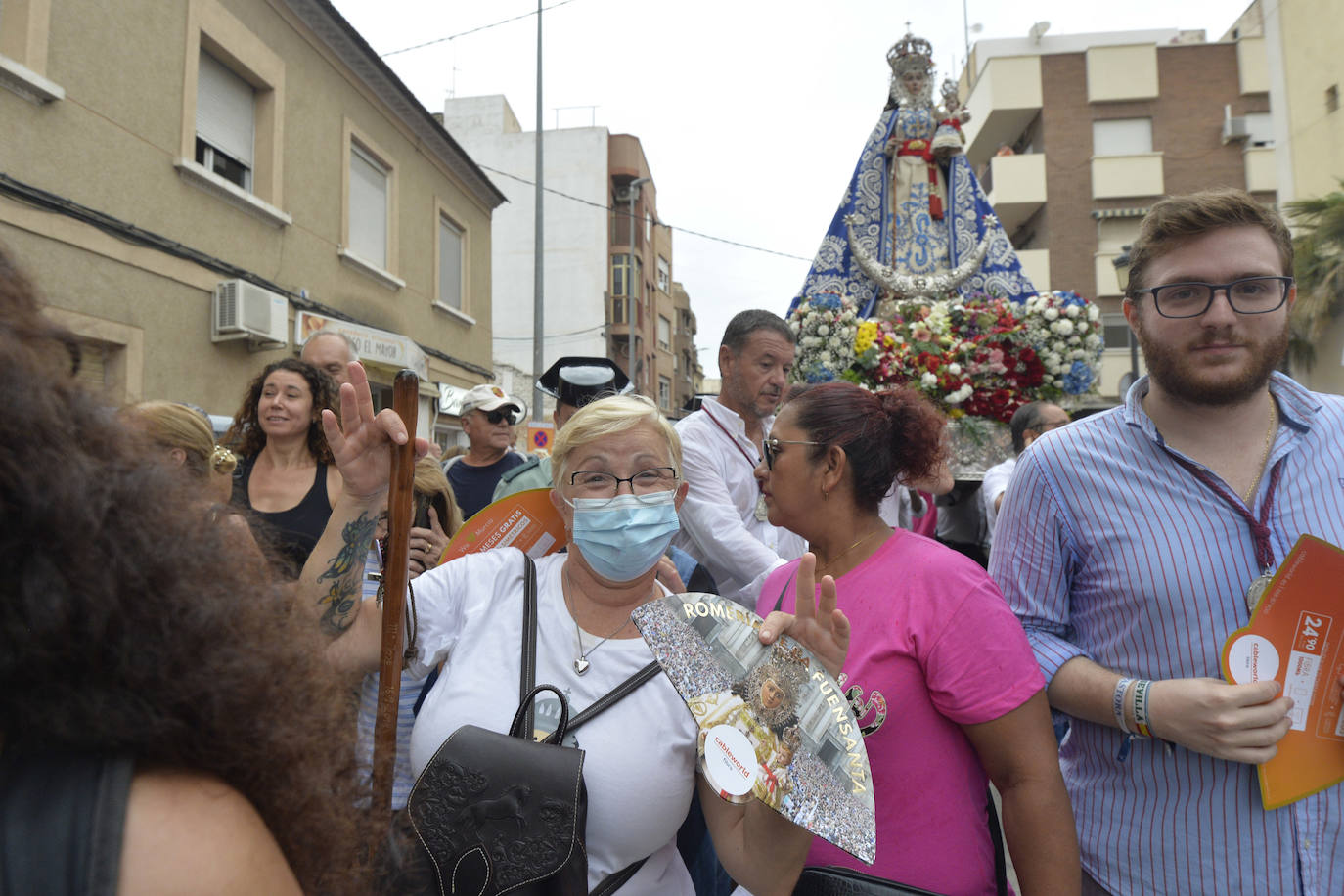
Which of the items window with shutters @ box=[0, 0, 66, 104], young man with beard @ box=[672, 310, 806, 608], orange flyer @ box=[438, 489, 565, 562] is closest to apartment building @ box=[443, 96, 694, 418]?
window with shutters @ box=[0, 0, 66, 104]

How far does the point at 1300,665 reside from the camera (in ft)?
5.41

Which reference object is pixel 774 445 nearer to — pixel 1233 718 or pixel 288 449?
pixel 1233 718

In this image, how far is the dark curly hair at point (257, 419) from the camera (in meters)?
3.39

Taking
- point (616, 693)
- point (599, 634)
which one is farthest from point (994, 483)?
point (616, 693)

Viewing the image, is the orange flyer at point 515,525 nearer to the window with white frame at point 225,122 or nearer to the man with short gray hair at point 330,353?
the man with short gray hair at point 330,353

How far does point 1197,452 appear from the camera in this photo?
1.91m

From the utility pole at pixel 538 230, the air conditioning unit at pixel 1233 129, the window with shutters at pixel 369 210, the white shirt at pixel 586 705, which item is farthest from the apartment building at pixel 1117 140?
the white shirt at pixel 586 705

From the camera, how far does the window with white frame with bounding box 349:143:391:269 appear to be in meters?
12.3

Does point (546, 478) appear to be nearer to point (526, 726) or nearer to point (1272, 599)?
point (526, 726)

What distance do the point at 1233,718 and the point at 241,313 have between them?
949 cm

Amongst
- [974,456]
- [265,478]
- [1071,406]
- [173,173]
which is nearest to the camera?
[265,478]

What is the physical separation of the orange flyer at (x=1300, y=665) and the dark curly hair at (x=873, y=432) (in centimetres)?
83

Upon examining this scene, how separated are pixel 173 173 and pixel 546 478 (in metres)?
7.31

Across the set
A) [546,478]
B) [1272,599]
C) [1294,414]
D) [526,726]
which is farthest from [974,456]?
[526,726]
